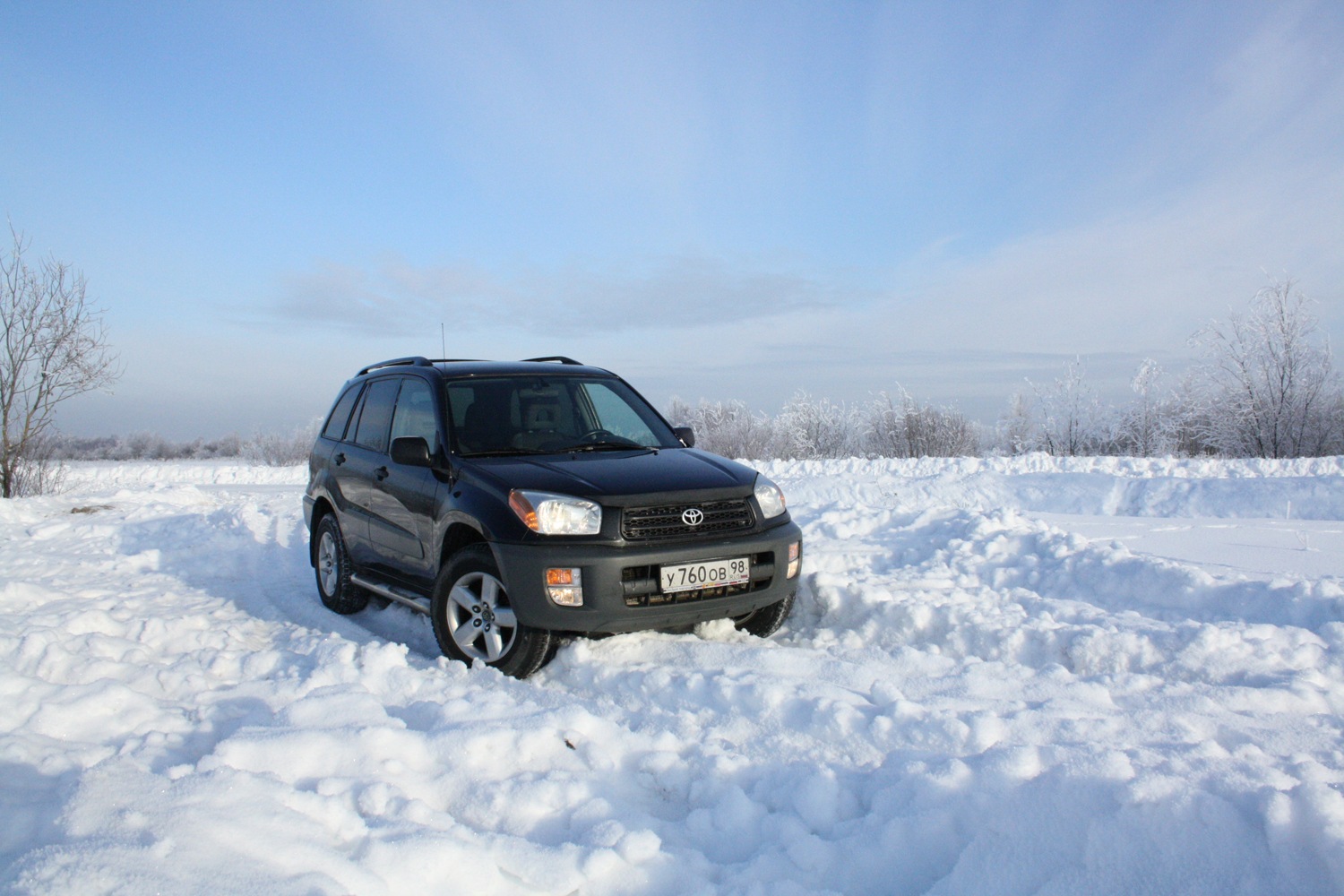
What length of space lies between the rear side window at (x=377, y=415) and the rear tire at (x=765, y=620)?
268 cm

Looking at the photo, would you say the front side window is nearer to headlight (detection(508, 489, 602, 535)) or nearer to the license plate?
headlight (detection(508, 489, 602, 535))

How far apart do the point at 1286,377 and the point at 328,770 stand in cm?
3738

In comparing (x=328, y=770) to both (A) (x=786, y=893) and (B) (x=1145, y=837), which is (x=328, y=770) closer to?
(A) (x=786, y=893)

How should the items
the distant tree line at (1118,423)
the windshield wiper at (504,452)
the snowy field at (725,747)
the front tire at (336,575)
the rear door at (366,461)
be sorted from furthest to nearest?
the distant tree line at (1118,423), the front tire at (336,575), the rear door at (366,461), the windshield wiper at (504,452), the snowy field at (725,747)

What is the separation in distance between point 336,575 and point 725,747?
3981 mm

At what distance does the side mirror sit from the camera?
4.74 meters

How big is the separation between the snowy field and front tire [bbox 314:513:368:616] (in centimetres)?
29

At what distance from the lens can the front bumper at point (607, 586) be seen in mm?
4004

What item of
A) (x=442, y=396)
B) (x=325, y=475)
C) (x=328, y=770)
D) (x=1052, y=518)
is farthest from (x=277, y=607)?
(x=1052, y=518)

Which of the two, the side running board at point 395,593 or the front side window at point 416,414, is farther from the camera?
the front side window at point 416,414

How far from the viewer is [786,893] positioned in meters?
2.34

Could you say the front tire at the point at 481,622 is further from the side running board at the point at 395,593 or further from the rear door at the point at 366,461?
the rear door at the point at 366,461

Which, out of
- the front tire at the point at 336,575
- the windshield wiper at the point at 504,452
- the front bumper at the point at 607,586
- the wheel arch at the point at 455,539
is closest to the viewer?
the front bumper at the point at 607,586

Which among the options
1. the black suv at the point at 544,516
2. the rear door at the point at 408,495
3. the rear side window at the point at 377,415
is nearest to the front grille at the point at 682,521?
the black suv at the point at 544,516
